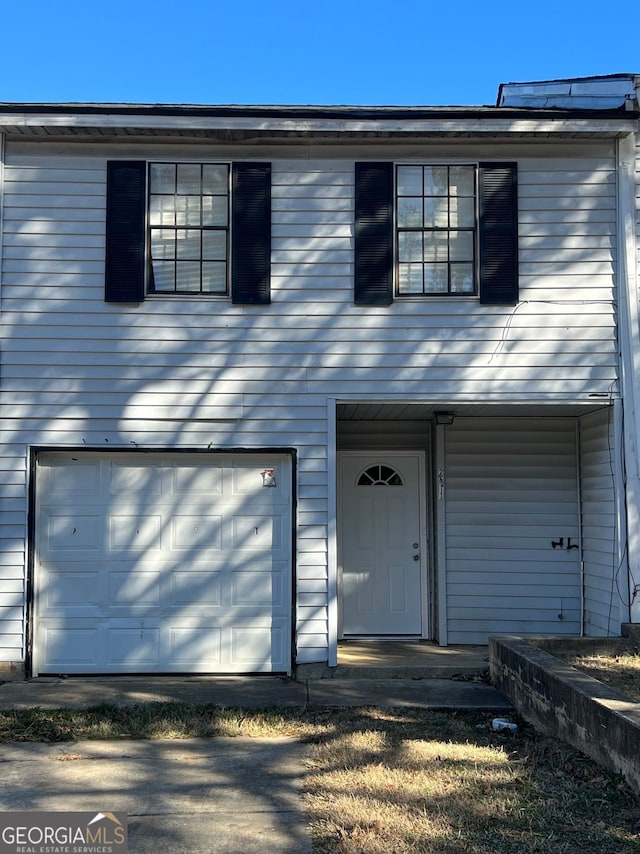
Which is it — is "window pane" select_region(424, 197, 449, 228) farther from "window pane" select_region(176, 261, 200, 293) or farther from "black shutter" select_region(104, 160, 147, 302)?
"black shutter" select_region(104, 160, 147, 302)

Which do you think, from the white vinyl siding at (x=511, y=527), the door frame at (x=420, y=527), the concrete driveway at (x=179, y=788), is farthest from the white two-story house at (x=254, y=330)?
the concrete driveway at (x=179, y=788)

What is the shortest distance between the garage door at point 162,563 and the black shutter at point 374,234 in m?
2.04

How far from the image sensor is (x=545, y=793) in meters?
5.05

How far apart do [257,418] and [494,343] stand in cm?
262

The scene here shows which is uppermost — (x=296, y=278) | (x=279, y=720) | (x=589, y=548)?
(x=296, y=278)

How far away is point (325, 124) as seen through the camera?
29.2ft

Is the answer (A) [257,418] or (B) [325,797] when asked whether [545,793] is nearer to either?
(B) [325,797]

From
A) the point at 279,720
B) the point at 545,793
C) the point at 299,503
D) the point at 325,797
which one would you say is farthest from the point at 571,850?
the point at 299,503

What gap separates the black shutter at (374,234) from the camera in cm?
905

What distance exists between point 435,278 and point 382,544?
3413 mm

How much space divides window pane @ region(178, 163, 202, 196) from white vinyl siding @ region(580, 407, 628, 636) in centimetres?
502

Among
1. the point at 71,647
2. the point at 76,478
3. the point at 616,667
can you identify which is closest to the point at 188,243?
the point at 76,478

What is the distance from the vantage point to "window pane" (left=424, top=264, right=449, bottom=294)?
9.25 m

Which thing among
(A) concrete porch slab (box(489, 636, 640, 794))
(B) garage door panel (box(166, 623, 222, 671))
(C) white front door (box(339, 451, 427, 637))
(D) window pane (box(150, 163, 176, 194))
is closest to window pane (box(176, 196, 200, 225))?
(D) window pane (box(150, 163, 176, 194))
